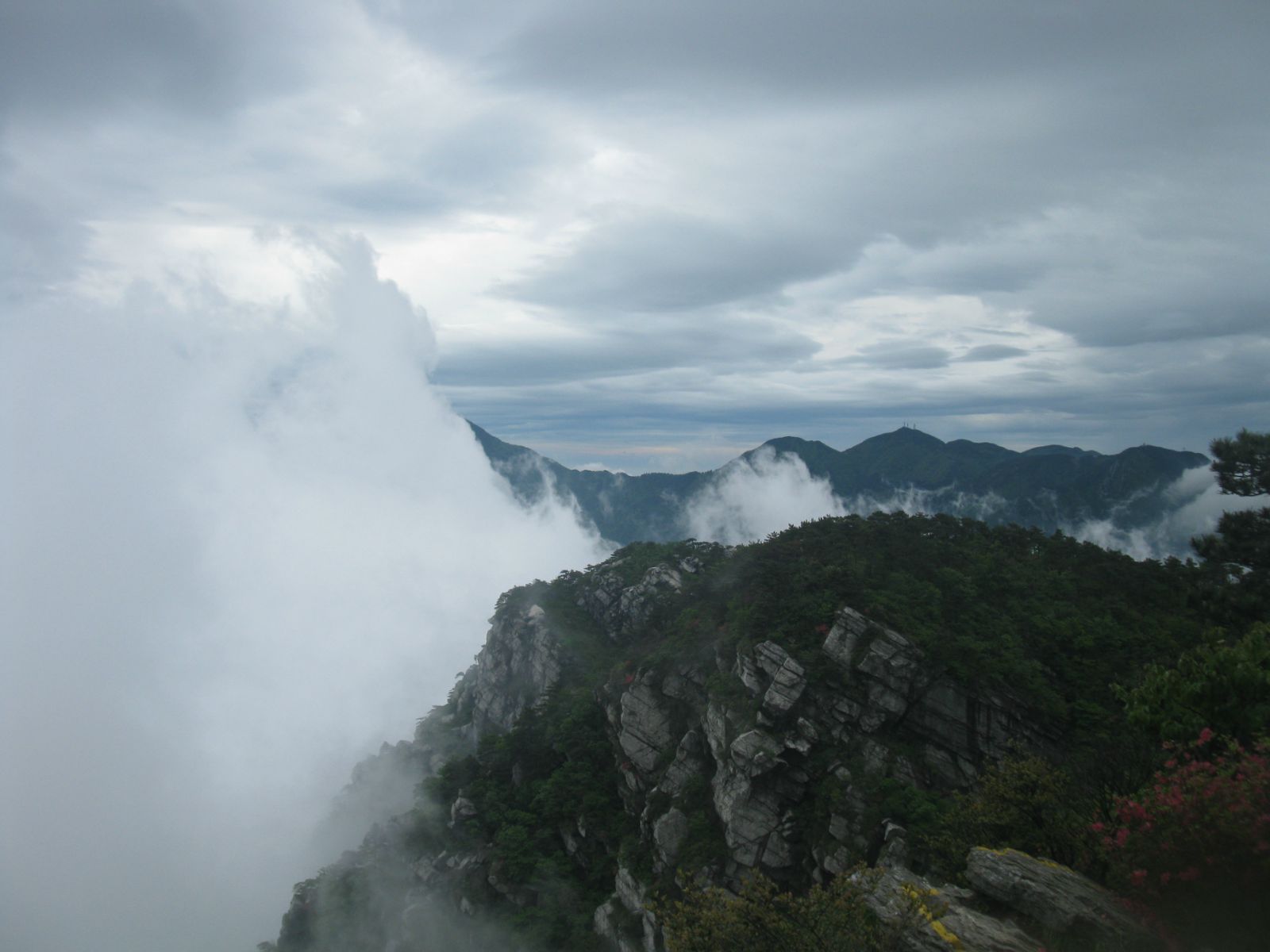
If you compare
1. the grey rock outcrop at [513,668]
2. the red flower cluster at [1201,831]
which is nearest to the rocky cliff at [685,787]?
the grey rock outcrop at [513,668]

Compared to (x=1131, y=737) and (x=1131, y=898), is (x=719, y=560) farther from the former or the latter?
(x=1131, y=898)

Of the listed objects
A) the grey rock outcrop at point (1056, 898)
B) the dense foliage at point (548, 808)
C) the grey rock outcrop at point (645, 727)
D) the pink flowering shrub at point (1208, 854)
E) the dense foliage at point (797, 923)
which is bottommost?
the dense foliage at point (548, 808)

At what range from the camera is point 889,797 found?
41688 millimetres

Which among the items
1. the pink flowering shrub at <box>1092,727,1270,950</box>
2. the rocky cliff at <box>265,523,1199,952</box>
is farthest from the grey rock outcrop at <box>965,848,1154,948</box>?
the pink flowering shrub at <box>1092,727,1270,950</box>

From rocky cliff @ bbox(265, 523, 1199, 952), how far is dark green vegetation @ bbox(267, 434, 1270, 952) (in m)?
0.28

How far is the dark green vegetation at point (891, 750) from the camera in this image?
19781mm

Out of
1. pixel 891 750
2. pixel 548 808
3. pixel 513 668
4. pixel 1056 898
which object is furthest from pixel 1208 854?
pixel 513 668

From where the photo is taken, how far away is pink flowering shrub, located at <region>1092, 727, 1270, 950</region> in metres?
16.0

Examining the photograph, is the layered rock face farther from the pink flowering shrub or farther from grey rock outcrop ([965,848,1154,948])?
the pink flowering shrub

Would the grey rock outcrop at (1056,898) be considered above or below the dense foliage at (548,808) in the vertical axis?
above

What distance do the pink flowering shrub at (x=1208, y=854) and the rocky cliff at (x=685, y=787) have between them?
2855 millimetres

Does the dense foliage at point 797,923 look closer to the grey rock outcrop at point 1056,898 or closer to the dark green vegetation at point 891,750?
the dark green vegetation at point 891,750

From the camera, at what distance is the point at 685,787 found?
52625mm

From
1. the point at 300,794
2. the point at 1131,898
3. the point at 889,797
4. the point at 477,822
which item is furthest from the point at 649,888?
the point at 300,794
